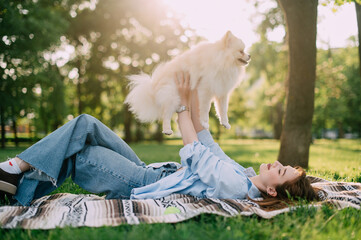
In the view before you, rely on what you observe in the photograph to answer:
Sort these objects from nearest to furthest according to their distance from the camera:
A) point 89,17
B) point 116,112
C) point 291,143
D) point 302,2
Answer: point 302,2 < point 291,143 < point 89,17 < point 116,112

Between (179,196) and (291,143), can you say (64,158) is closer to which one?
(179,196)

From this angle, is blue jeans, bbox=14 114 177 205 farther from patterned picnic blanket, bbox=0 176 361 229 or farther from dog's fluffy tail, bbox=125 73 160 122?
dog's fluffy tail, bbox=125 73 160 122

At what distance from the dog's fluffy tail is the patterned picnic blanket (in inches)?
55.9

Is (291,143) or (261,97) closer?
(291,143)

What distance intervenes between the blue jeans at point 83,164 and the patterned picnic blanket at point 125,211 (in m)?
0.20

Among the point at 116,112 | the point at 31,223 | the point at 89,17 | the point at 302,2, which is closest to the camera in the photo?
the point at 31,223

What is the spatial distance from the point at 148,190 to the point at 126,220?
0.61m

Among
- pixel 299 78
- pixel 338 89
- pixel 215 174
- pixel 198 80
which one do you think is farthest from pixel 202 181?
pixel 338 89

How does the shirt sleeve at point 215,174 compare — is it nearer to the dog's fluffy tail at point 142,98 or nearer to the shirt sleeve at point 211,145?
the shirt sleeve at point 211,145

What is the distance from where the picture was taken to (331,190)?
2.97 m

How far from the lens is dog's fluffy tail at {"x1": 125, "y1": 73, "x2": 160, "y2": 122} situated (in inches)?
142

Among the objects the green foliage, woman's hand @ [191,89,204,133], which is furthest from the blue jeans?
the green foliage

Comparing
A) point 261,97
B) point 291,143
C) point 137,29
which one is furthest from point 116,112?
point 291,143

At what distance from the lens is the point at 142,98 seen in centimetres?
363
